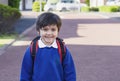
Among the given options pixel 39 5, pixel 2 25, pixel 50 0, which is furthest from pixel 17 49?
pixel 50 0

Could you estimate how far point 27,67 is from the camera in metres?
4.49

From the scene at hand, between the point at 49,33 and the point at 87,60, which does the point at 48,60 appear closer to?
the point at 49,33

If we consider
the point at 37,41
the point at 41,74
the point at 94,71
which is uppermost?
the point at 37,41

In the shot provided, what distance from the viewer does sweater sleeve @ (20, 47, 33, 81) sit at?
4.46 m

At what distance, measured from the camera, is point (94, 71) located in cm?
1087

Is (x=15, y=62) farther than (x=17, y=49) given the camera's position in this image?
No

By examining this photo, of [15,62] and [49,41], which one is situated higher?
[49,41]

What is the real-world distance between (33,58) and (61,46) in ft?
1.02

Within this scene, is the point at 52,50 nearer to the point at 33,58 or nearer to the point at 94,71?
the point at 33,58

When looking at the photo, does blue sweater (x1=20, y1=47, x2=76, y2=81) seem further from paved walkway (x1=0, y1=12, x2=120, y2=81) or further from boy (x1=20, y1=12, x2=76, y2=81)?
paved walkway (x1=0, y1=12, x2=120, y2=81)

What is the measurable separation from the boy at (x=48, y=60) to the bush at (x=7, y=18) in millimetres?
15561

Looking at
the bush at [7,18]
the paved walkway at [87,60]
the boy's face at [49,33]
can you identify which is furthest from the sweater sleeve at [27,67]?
the bush at [7,18]

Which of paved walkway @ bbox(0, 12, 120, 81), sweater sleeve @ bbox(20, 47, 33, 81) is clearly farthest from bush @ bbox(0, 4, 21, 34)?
sweater sleeve @ bbox(20, 47, 33, 81)

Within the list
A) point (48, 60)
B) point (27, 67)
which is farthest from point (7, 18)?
point (48, 60)
